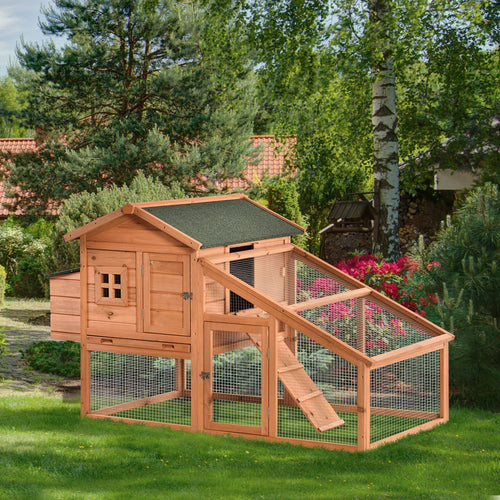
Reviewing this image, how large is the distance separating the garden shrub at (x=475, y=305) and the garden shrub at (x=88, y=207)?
8810mm

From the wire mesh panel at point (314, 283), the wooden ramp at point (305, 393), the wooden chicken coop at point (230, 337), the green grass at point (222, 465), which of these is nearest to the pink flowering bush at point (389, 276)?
the wire mesh panel at point (314, 283)

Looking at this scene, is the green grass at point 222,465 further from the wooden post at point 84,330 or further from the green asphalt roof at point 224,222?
the green asphalt roof at point 224,222

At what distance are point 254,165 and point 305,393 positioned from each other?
1901 centimetres

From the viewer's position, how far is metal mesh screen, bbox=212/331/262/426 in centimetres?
884

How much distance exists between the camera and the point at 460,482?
721 centimetres

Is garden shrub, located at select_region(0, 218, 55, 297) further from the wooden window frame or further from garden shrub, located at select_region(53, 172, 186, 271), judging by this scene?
the wooden window frame

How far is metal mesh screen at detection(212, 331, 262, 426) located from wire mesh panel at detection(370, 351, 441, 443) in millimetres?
1317

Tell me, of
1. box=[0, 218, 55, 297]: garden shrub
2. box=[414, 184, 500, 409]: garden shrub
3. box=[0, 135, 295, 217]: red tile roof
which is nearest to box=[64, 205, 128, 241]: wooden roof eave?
box=[414, 184, 500, 409]: garden shrub

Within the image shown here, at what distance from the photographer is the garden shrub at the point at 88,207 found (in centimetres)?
1820

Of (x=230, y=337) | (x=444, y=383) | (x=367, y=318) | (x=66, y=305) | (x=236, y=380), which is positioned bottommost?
(x=444, y=383)

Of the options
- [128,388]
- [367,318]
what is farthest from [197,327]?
[367,318]

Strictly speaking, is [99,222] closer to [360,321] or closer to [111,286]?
[111,286]

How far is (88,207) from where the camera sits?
1861 centimetres

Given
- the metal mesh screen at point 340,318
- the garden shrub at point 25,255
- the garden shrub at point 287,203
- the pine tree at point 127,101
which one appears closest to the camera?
the metal mesh screen at point 340,318
